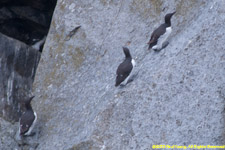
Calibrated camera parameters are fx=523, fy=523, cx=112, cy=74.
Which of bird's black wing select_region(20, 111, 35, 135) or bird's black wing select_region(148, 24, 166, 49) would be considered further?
bird's black wing select_region(20, 111, 35, 135)

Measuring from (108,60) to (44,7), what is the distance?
3.69 meters

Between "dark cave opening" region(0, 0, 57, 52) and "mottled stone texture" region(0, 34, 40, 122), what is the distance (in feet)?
4.93

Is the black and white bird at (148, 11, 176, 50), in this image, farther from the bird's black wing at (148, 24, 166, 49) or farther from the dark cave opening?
the dark cave opening

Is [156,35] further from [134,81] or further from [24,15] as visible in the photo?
[24,15]

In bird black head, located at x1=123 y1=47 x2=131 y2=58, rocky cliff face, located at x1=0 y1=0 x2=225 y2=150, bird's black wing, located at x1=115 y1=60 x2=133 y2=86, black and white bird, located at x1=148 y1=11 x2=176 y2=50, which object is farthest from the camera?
bird black head, located at x1=123 y1=47 x2=131 y2=58

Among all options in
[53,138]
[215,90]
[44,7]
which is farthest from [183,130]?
[44,7]

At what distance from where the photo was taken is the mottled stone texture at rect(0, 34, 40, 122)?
9836mm

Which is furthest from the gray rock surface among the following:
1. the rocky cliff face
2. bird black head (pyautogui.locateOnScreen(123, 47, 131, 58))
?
bird black head (pyautogui.locateOnScreen(123, 47, 131, 58))

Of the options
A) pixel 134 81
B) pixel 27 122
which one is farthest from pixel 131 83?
pixel 27 122

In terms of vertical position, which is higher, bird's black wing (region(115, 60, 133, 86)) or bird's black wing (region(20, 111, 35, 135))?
bird's black wing (region(115, 60, 133, 86))

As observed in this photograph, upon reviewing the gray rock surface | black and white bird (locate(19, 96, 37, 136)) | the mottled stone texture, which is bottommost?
the mottled stone texture

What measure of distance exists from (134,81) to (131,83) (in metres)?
0.06

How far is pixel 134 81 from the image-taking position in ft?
24.8

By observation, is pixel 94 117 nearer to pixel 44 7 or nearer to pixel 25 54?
pixel 25 54
